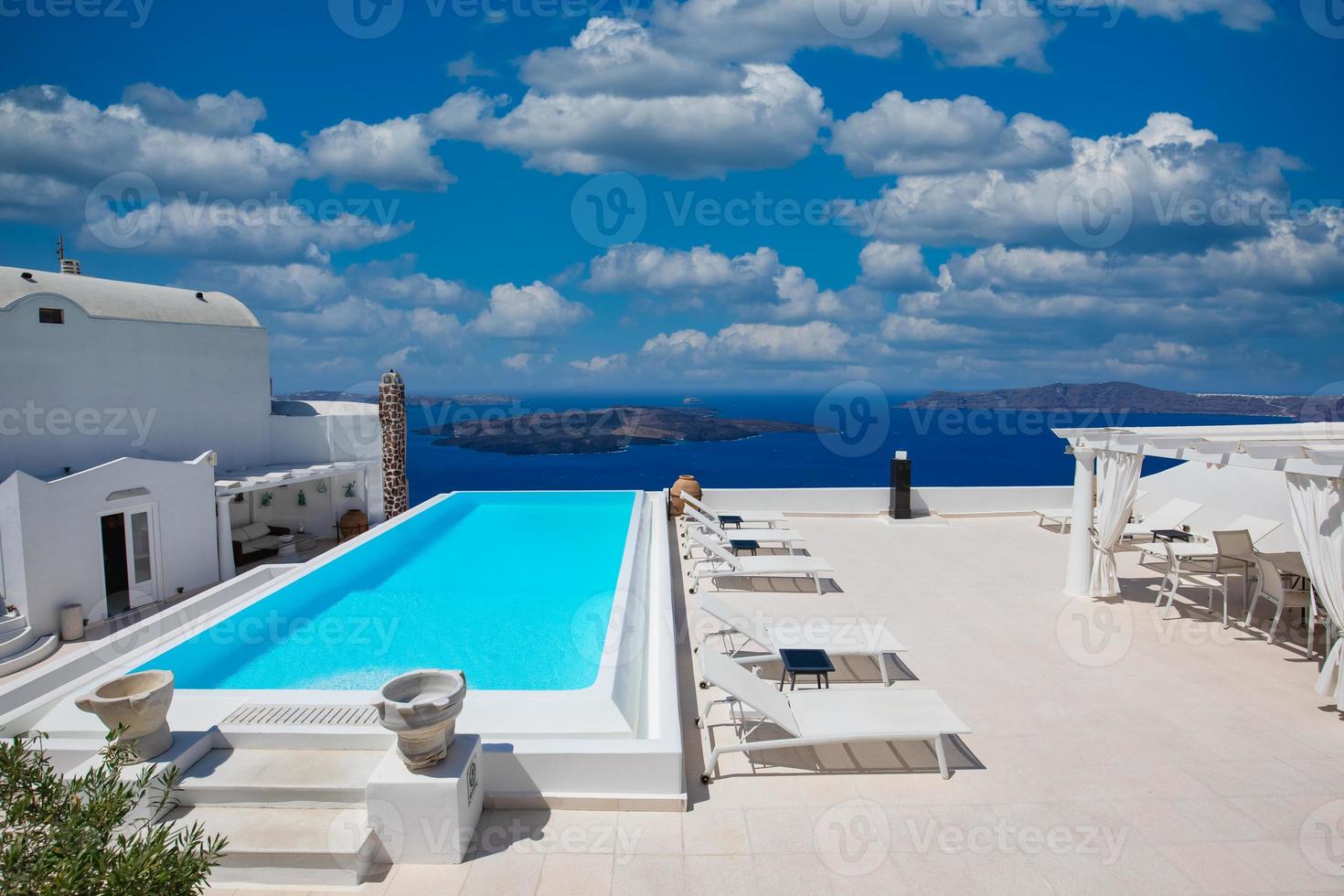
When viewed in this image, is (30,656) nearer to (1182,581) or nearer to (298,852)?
(298,852)

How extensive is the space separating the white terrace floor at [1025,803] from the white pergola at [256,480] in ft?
25.2

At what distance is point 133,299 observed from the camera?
12359 millimetres

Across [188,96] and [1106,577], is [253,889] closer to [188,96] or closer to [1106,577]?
[1106,577]

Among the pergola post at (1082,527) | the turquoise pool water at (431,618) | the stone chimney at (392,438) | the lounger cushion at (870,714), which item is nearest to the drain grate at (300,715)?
the turquoise pool water at (431,618)

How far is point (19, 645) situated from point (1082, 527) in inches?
444

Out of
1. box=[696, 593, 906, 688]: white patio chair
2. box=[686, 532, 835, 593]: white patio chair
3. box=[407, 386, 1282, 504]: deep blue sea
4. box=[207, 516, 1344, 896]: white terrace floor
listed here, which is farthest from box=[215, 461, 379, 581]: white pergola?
box=[407, 386, 1282, 504]: deep blue sea

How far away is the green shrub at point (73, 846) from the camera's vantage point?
1789 mm

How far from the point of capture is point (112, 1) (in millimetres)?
9547

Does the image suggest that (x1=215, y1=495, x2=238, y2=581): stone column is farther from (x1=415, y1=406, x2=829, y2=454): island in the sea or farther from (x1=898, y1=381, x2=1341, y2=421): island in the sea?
(x1=415, y1=406, x2=829, y2=454): island in the sea

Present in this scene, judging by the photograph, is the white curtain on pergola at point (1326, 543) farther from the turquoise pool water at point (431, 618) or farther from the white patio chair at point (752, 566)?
the turquoise pool water at point (431, 618)

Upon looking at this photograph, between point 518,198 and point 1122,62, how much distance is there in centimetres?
3293

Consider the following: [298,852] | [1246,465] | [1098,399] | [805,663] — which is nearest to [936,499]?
[1246,465]

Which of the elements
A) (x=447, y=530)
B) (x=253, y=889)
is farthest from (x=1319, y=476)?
(x=447, y=530)

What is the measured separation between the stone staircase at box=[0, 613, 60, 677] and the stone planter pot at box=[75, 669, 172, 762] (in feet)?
16.4
